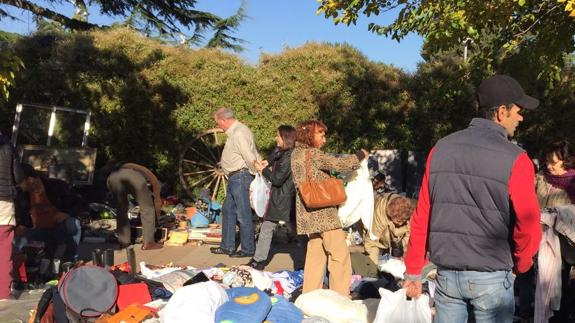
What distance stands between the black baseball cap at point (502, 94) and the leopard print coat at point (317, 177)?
8.26ft

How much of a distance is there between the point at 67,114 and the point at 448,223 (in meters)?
10.5

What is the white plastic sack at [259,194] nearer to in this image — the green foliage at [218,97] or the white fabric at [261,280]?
the white fabric at [261,280]

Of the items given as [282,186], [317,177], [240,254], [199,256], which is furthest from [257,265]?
[317,177]

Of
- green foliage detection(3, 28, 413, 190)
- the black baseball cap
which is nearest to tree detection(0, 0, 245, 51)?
green foliage detection(3, 28, 413, 190)

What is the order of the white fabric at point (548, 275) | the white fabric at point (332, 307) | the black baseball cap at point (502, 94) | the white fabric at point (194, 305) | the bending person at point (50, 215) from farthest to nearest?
the bending person at point (50, 215) < the white fabric at point (332, 307) < the white fabric at point (548, 275) < the white fabric at point (194, 305) < the black baseball cap at point (502, 94)

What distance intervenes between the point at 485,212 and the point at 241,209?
5026mm

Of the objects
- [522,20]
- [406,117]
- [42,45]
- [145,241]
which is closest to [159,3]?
[42,45]

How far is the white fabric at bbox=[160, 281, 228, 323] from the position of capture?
14.2ft

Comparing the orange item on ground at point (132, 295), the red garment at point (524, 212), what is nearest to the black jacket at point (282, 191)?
the orange item on ground at point (132, 295)

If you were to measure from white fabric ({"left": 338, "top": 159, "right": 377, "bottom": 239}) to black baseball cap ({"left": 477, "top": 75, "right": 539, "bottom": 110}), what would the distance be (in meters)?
2.80

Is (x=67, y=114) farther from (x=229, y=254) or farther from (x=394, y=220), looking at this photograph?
(x=394, y=220)

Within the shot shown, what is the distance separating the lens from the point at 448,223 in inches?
106

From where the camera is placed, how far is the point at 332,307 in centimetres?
470

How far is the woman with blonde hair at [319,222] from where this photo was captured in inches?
203
